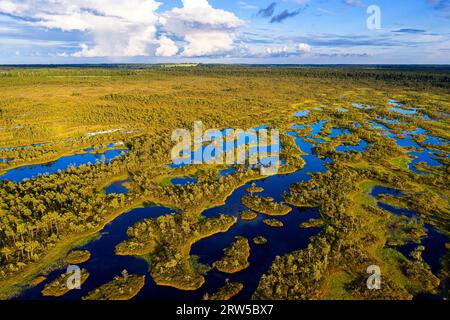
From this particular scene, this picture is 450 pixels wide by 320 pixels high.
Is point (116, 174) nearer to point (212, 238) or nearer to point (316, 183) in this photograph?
point (212, 238)

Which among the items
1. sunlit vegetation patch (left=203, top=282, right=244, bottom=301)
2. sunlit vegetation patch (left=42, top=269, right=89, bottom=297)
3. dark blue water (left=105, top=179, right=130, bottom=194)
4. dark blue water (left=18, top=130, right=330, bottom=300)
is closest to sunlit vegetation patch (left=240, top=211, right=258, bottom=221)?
dark blue water (left=18, top=130, right=330, bottom=300)

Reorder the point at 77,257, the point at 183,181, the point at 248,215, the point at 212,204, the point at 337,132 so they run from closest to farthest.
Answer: the point at 77,257 < the point at 248,215 < the point at 212,204 < the point at 183,181 < the point at 337,132

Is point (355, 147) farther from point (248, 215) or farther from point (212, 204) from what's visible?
point (212, 204)

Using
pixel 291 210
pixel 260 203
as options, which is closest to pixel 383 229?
pixel 291 210

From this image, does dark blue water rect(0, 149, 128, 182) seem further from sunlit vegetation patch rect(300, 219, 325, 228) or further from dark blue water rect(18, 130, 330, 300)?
sunlit vegetation patch rect(300, 219, 325, 228)

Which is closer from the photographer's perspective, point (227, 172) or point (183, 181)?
point (183, 181)

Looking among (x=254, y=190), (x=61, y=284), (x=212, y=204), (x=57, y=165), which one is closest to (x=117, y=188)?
(x=212, y=204)

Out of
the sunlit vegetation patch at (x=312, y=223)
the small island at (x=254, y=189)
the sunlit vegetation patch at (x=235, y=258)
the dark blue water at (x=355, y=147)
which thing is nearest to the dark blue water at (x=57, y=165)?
the small island at (x=254, y=189)

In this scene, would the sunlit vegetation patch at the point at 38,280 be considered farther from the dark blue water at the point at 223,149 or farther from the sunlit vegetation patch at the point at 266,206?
the dark blue water at the point at 223,149
